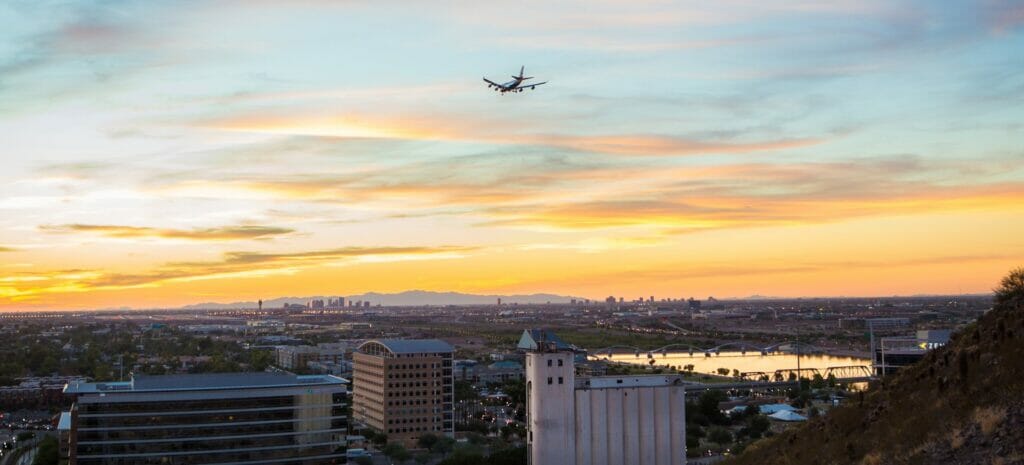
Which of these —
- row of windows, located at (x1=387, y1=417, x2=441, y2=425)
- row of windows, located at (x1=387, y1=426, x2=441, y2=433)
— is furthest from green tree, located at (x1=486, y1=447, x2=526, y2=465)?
row of windows, located at (x1=387, y1=417, x2=441, y2=425)

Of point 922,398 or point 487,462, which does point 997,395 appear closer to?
point 922,398

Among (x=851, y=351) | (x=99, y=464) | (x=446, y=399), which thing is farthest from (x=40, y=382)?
(x=851, y=351)

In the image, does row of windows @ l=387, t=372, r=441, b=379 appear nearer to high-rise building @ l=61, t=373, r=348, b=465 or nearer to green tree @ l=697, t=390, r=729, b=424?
green tree @ l=697, t=390, r=729, b=424

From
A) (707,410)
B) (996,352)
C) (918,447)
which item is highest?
(996,352)

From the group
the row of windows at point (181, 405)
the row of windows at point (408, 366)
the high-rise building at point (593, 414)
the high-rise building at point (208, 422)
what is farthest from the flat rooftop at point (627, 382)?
the row of windows at point (408, 366)

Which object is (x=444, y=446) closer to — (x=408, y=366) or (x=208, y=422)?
(x=408, y=366)
